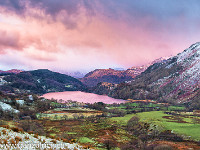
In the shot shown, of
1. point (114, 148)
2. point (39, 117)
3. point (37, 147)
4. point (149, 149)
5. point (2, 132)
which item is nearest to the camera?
point (37, 147)

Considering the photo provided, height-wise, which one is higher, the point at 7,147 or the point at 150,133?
the point at 7,147

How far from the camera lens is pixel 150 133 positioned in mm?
106312

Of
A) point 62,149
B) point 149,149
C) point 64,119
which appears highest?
point 62,149

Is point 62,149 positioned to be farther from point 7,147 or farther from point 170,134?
point 170,134

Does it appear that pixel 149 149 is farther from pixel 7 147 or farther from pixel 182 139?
pixel 7 147

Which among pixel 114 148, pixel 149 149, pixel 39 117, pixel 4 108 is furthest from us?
pixel 39 117

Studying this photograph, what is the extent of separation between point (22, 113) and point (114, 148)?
147m

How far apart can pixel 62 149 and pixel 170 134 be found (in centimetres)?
10565

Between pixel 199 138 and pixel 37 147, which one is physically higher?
pixel 37 147

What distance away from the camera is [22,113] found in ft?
583

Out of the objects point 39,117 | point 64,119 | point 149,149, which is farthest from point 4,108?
point 149,149

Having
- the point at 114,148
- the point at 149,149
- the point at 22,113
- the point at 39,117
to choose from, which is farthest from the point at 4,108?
the point at 149,149

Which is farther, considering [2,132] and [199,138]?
[199,138]

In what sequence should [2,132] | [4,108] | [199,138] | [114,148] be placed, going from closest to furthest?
[2,132], [114,148], [199,138], [4,108]
